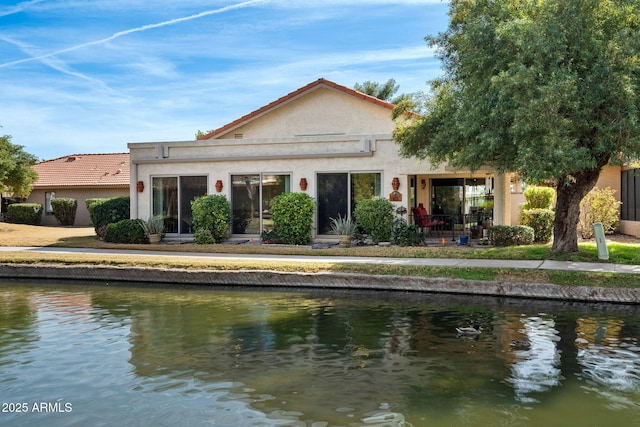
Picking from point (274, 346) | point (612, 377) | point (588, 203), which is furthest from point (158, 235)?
point (612, 377)

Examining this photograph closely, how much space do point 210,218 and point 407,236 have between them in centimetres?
659

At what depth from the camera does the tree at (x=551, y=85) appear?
1202 cm

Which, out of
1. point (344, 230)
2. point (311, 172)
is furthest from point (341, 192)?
point (344, 230)

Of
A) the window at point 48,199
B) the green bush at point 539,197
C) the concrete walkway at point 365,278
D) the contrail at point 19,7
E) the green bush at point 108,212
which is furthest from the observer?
the window at point 48,199

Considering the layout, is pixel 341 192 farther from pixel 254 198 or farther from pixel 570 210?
pixel 570 210

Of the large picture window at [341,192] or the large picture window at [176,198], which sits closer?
the large picture window at [341,192]

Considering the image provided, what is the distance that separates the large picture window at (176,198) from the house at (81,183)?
13.1 metres

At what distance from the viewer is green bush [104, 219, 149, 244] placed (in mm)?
20078

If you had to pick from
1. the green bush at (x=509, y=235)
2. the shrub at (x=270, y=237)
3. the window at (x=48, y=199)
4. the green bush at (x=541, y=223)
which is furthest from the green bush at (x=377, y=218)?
the window at (x=48, y=199)

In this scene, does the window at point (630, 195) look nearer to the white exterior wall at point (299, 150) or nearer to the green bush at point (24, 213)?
the white exterior wall at point (299, 150)

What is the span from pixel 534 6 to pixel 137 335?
425 inches

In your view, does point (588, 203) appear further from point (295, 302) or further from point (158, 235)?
point (158, 235)

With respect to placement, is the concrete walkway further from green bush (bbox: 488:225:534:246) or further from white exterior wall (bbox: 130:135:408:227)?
white exterior wall (bbox: 130:135:408:227)

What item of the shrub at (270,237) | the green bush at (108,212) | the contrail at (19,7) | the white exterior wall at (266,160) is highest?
the contrail at (19,7)
